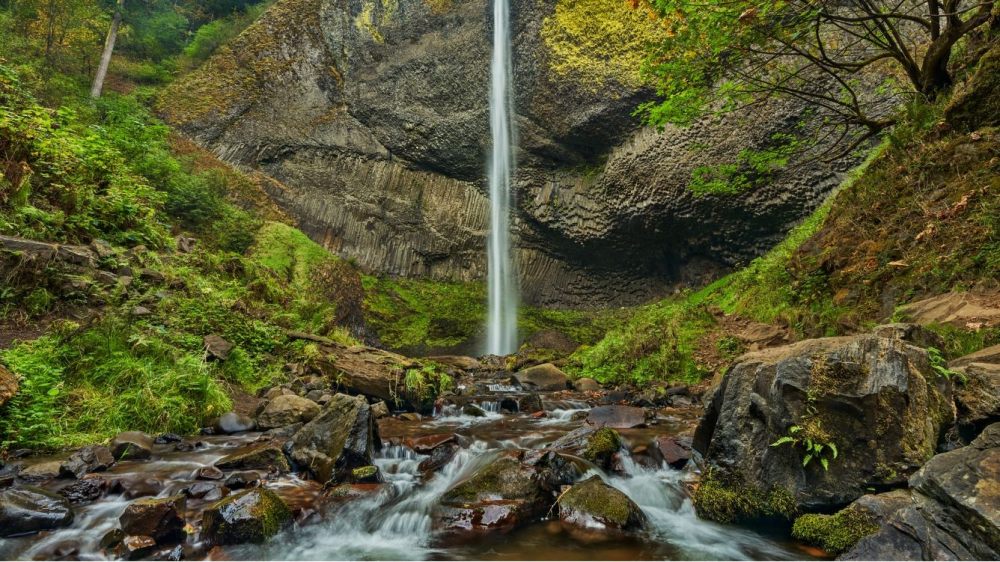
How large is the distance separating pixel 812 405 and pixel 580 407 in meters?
5.55

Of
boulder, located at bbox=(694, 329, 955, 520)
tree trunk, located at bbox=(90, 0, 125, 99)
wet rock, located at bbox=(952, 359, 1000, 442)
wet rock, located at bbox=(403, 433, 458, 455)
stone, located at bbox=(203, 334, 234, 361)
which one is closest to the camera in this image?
wet rock, located at bbox=(952, 359, 1000, 442)

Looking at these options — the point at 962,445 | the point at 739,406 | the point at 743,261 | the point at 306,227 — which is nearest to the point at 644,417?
the point at 739,406

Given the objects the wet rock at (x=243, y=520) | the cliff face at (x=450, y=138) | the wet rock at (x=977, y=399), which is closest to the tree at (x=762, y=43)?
the wet rock at (x=977, y=399)

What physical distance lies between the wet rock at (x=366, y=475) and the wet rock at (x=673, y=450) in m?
3.08

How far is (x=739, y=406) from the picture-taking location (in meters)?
4.33

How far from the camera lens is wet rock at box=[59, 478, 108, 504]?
3980 mm

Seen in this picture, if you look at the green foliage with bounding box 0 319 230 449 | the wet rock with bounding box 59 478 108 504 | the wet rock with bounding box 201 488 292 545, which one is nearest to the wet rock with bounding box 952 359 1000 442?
the wet rock with bounding box 201 488 292 545

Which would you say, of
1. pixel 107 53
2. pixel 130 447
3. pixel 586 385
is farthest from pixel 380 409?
pixel 107 53

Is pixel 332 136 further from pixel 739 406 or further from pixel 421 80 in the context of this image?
pixel 739 406

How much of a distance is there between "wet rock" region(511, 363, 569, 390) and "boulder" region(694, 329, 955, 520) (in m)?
7.32

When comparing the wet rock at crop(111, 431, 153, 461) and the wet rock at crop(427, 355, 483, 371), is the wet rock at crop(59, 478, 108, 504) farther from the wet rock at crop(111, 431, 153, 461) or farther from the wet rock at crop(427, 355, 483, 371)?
the wet rock at crop(427, 355, 483, 371)

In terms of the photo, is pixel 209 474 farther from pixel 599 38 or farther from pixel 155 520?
pixel 599 38

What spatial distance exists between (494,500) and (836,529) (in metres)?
2.58

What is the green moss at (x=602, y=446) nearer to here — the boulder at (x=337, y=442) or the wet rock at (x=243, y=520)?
the boulder at (x=337, y=442)
